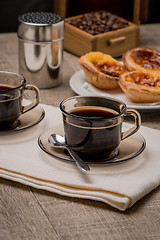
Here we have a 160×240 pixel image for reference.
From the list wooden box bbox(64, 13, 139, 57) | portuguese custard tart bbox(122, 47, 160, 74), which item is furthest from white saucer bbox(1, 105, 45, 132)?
wooden box bbox(64, 13, 139, 57)

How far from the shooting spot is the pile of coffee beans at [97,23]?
177 cm

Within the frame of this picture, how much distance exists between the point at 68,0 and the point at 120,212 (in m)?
1.45

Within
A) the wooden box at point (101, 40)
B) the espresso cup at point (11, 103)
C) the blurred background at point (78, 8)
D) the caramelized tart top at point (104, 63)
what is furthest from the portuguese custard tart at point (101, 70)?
the blurred background at point (78, 8)

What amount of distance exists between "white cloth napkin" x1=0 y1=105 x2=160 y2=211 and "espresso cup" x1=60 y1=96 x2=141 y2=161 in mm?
39

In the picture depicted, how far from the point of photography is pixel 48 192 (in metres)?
0.92

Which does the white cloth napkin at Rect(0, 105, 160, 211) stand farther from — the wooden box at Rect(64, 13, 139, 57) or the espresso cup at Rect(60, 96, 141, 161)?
the wooden box at Rect(64, 13, 139, 57)

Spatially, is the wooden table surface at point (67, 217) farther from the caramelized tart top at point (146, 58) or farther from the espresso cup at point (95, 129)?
the caramelized tart top at point (146, 58)

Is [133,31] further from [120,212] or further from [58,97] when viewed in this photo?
[120,212]

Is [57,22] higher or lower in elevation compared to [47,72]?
higher

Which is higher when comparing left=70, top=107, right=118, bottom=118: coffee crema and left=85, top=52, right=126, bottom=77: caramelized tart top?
left=70, top=107, right=118, bottom=118: coffee crema

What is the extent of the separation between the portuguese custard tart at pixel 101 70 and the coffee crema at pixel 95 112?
402mm

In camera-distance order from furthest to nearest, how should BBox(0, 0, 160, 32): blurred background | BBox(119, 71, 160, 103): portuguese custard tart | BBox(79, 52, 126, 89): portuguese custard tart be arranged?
BBox(0, 0, 160, 32): blurred background < BBox(79, 52, 126, 89): portuguese custard tart < BBox(119, 71, 160, 103): portuguese custard tart

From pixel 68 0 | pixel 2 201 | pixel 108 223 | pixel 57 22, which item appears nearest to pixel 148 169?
pixel 108 223

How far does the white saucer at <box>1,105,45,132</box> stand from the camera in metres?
1.12
